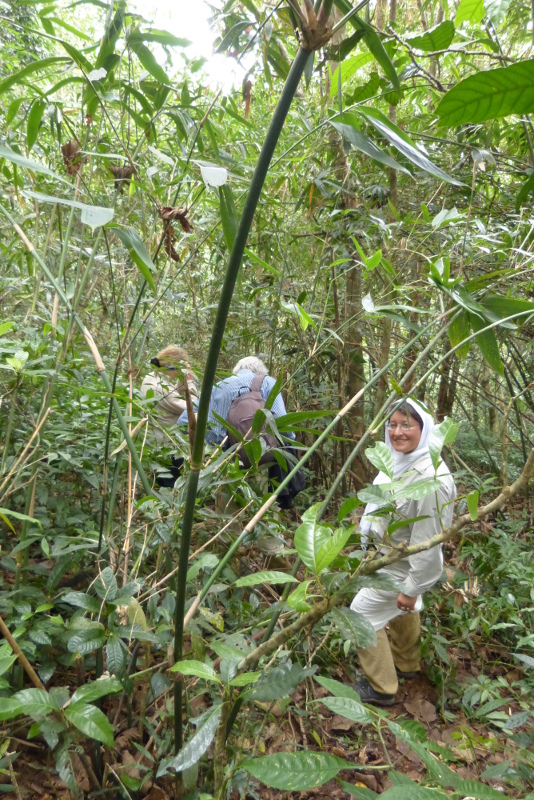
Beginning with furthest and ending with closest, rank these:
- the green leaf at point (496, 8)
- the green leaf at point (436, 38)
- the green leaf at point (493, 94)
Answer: the green leaf at point (496, 8) → the green leaf at point (436, 38) → the green leaf at point (493, 94)

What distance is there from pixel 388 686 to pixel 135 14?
2735mm

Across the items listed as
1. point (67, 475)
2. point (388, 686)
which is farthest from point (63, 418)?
point (388, 686)

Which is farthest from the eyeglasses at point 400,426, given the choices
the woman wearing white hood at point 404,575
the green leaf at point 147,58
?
the green leaf at point 147,58

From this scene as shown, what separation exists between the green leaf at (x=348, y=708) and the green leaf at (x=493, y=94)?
84 cm

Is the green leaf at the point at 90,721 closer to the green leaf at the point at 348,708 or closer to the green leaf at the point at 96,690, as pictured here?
the green leaf at the point at 96,690

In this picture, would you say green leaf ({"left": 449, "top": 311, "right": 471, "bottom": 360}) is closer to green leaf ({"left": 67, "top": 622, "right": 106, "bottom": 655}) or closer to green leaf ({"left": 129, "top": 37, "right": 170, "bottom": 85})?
green leaf ({"left": 129, "top": 37, "right": 170, "bottom": 85})

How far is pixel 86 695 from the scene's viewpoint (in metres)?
0.83

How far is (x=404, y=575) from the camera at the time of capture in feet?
7.11

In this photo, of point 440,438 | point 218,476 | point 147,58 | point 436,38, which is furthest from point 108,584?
point 436,38

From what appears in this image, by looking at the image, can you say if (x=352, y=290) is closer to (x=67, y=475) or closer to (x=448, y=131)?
(x=448, y=131)

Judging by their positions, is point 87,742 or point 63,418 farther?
point 63,418

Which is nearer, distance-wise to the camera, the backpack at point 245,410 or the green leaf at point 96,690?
the green leaf at point 96,690

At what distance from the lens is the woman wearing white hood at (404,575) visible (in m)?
1.96

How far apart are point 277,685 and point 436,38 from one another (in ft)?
4.10
